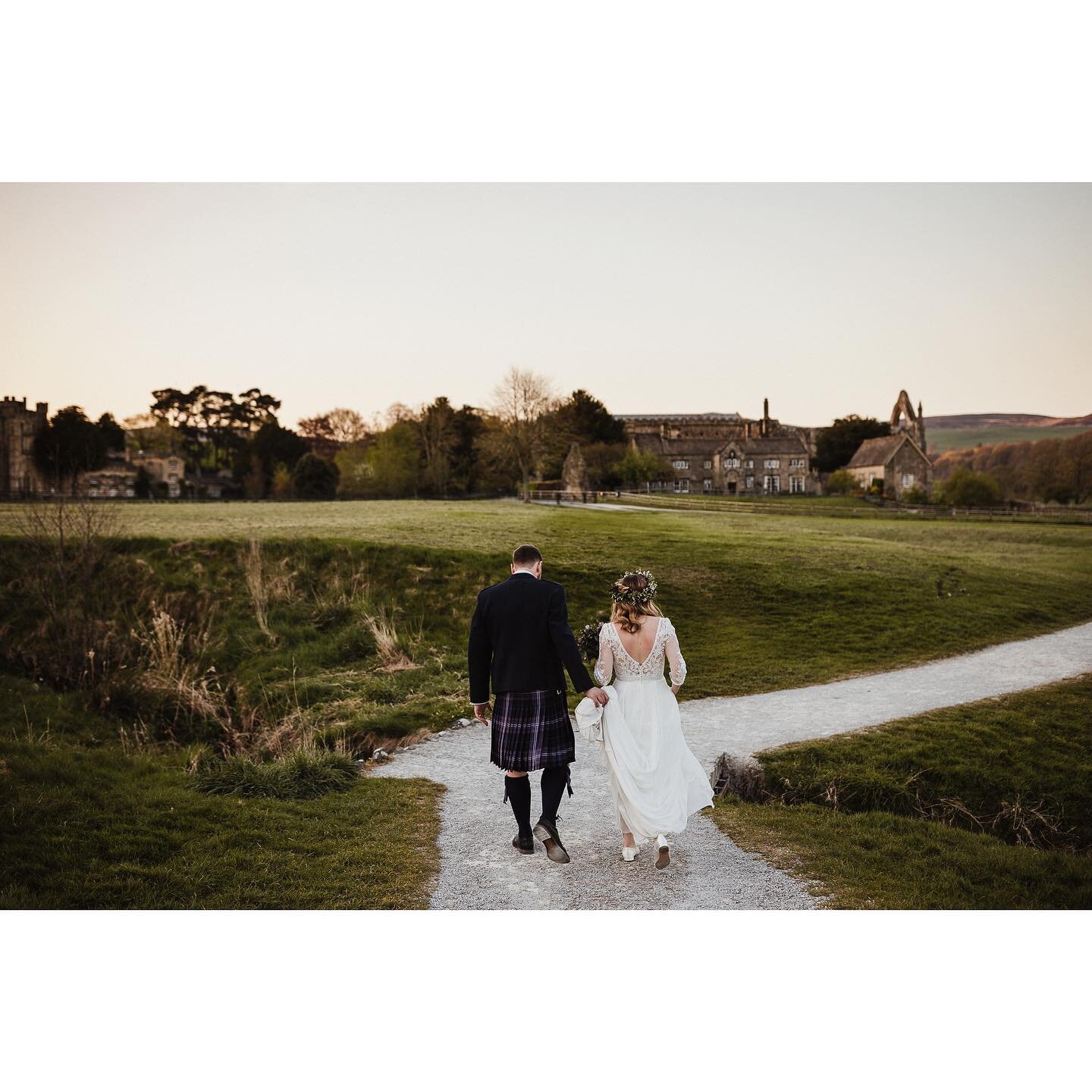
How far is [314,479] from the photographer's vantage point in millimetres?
11820

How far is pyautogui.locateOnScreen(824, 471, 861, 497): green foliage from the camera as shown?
35.8 feet

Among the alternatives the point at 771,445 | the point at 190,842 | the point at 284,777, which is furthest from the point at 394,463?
the point at 190,842

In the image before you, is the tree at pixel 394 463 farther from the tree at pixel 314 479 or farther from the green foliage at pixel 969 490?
the green foliage at pixel 969 490

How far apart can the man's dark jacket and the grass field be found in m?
1.22

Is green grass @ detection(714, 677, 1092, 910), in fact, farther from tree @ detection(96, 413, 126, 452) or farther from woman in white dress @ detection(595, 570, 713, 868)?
tree @ detection(96, 413, 126, 452)

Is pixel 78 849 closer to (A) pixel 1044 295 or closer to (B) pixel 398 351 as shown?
(B) pixel 398 351

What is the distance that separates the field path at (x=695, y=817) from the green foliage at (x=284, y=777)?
0.38 metres

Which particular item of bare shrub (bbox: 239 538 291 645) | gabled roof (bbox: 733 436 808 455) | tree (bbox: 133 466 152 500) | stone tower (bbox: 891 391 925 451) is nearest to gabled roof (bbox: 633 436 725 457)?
gabled roof (bbox: 733 436 808 455)

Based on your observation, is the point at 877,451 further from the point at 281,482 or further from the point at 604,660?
the point at 281,482

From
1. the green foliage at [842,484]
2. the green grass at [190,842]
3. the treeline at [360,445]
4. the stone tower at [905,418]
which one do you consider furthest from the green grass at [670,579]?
the green grass at [190,842]

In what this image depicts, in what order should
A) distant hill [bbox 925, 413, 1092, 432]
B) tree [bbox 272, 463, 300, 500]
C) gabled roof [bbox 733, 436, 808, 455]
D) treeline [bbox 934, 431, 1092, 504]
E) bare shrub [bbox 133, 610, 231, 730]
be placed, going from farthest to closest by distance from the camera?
tree [bbox 272, 463, 300, 500] → gabled roof [bbox 733, 436, 808, 455] → treeline [bbox 934, 431, 1092, 504] → distant hill [bbox 925, 413, 1092, 432] → bare shrub [bbox 133, 610, 231, 730]

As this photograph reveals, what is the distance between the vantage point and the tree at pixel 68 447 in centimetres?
977

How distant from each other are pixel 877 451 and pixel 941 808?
5.53 meters

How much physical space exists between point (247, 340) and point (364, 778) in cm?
632
